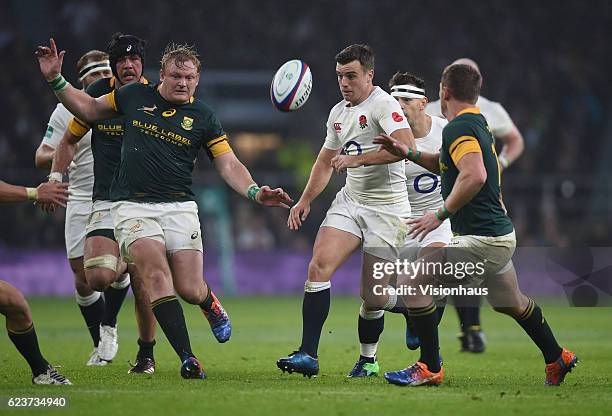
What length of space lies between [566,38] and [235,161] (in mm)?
20222

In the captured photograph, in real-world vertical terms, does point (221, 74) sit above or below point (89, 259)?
above

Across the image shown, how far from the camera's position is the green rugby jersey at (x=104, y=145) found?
9281mm

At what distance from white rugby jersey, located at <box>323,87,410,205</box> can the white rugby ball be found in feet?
1.22

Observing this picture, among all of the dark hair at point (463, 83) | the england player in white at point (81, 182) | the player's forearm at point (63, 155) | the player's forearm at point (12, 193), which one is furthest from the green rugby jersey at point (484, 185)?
the england player in white at point (81, 182)

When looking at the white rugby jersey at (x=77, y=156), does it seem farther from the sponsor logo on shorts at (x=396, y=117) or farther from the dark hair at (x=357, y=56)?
the sponsor logo on shorts at (x=396, y=117)

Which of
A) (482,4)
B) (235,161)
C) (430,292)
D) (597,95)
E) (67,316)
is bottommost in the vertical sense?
(67,316)

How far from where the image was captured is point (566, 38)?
2725cm

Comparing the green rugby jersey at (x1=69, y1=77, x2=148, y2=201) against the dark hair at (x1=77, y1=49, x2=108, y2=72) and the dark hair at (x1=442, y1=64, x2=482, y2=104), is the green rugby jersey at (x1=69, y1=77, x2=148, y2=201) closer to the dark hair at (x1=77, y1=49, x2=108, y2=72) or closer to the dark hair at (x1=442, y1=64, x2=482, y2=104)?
the dark hair at (x1=77, y1=49, x2=108, y2=72)

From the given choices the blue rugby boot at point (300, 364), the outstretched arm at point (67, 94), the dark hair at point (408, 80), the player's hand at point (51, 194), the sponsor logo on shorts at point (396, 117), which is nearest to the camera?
the player's hand at point (51, 194)

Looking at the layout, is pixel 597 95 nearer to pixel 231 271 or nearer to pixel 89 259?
pixel 231 271

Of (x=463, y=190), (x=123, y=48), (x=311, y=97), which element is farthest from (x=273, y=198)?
(x=311, y=97)

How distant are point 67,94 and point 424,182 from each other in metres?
3.49

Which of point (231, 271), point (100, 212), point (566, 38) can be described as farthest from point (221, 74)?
point (100, 212)

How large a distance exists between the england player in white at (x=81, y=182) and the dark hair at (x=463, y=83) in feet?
12.0
